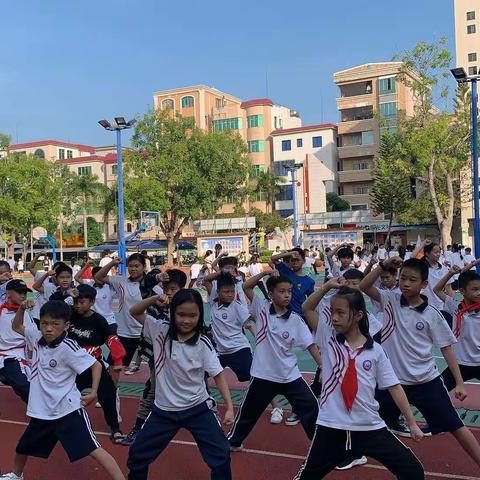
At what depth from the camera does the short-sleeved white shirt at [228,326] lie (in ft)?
21.8

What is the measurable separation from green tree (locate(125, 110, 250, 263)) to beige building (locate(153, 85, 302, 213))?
19.7m

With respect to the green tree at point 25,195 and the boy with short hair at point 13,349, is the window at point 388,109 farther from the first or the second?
the boy with short hair at point 13,349

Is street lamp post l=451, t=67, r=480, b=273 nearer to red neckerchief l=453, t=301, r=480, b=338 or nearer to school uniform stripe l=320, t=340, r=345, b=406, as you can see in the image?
red neckerchief l=453, t=301, r=480, b=338

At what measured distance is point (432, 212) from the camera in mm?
42312

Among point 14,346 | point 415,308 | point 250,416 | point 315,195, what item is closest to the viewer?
point 415,308

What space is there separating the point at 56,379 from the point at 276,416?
111 inches

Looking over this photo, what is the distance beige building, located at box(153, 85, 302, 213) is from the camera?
63094mm

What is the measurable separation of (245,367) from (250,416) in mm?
1351

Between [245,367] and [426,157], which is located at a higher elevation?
[426,157]

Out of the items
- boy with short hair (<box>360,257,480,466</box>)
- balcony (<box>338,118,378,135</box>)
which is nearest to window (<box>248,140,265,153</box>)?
balcony (<box>338,118,378,135</box>)

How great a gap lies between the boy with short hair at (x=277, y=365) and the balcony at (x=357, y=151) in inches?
2127

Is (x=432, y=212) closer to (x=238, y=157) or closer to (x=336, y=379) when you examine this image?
(x=238, y=157)

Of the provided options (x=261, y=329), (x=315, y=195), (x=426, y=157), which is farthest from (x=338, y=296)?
(x=315, y=195)

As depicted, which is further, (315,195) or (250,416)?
(315,195)
